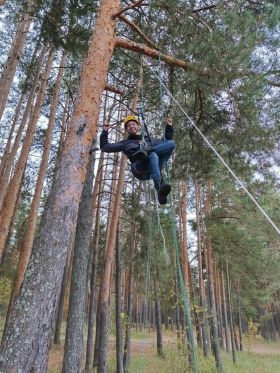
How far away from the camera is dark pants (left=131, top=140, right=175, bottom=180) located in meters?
4.84

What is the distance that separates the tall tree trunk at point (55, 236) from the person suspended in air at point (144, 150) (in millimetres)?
645

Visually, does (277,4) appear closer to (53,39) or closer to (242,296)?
(53,39)

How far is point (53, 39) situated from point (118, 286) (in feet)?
26.7

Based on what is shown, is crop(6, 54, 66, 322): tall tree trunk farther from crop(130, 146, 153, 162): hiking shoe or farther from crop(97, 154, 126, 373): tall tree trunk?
crop(130, 146, 153, 162): hiking shoe

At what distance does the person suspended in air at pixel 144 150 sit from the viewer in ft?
15.9

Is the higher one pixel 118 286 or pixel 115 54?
pixel 115 54

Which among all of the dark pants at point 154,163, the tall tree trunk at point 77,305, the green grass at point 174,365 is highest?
the dark pants at point 154,163

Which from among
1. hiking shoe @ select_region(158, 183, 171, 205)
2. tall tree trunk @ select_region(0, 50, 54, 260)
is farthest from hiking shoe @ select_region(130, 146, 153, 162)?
tall tree trunk @ select_region(0, 50, 54, 260)

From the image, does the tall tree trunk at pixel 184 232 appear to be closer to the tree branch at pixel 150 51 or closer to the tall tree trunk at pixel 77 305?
the tall tree trunk at pixel 77 305

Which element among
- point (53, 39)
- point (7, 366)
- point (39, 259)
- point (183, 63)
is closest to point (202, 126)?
point (183, 63)

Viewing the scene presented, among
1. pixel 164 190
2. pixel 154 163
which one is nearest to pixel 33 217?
pixel 154 163

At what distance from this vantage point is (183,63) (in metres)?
5.31

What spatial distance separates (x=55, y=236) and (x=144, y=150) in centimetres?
189

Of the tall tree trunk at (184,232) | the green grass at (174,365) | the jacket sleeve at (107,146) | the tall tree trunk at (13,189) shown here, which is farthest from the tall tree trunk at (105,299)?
the tall tree trunk at (184,232)
